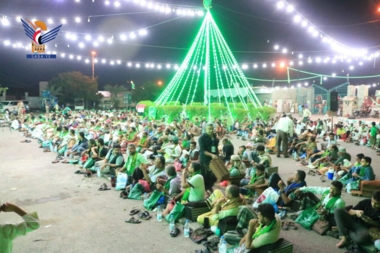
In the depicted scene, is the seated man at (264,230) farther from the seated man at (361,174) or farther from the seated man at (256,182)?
the seated man at (361,174)

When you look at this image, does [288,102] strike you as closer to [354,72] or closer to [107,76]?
[354,72]

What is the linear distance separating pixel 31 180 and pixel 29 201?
1949 millimetres

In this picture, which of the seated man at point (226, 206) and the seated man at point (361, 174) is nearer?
the seated man at point (226, 206)

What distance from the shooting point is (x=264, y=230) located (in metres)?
3.79

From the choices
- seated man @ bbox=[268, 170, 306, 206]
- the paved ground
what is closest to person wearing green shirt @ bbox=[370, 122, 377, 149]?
the paved ground

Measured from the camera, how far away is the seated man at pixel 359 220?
4.28 metres

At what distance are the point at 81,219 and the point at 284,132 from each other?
320 inches

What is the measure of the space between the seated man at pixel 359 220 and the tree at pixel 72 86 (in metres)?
46.3

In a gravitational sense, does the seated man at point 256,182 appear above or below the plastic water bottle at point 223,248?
above

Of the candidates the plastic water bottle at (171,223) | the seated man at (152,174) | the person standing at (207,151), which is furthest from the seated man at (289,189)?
the seated man at (152,174)

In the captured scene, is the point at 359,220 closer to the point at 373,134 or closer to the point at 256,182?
the point at 256,182

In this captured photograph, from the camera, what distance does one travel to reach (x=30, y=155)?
11.9 m

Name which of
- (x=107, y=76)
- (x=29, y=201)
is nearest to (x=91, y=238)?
(x=29, y=201)

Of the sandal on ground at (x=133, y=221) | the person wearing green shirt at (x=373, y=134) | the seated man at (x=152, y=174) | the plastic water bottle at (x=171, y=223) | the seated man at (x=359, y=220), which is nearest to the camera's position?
the seated man at (x=359, y=220)
